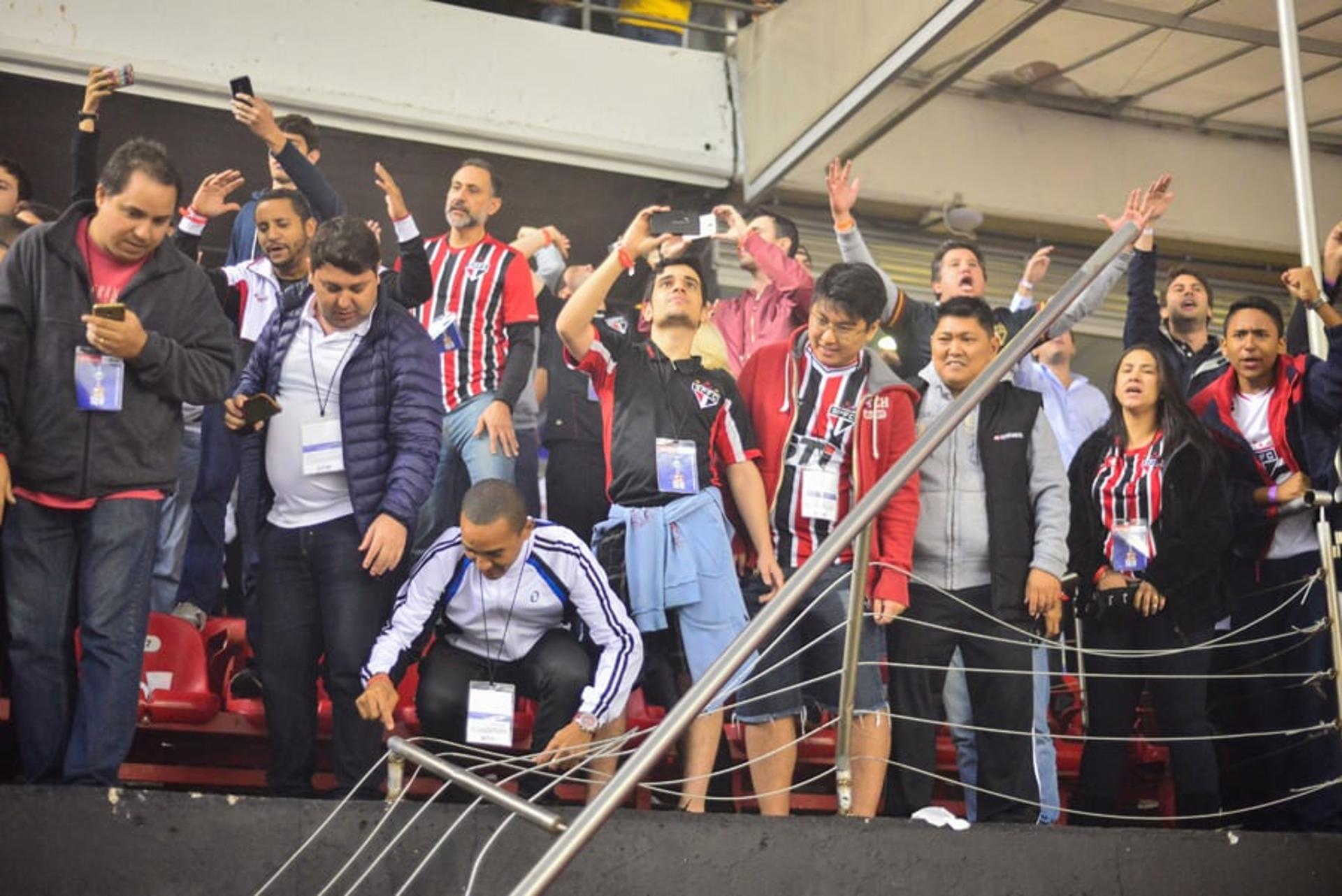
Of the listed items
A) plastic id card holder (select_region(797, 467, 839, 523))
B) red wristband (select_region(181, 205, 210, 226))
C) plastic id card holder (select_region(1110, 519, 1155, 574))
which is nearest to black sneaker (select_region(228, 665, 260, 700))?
red wristband (select_region(181, 205, 210, 226))

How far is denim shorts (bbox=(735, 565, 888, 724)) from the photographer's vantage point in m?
3.48

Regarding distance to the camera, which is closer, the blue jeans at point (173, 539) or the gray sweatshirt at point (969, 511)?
the gray sweatshirt at point (969, 511)

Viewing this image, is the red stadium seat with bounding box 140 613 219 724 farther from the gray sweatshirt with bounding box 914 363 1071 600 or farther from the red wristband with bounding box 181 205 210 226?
the gray sweatshirt with bounding box 914 363 1071 600

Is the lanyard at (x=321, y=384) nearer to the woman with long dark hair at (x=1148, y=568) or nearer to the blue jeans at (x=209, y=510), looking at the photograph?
the blue jeans at (x=209, y=510)

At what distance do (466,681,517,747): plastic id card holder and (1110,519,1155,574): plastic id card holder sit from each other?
1.54 meters

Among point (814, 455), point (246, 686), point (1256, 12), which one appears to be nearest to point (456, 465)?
point (246, 686)

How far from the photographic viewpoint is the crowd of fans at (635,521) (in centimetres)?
313

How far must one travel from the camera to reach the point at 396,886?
294cm

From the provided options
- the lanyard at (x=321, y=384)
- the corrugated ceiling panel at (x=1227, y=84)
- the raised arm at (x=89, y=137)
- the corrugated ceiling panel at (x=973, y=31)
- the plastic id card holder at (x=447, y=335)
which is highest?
the corrugated ceiling panel at (x=1227, y=84)

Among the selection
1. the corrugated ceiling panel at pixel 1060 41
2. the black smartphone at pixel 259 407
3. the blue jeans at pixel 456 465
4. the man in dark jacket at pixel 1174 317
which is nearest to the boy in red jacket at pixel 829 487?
the blue jeans at pixel 456 465

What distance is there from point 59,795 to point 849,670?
1498 mm

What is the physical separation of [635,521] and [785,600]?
1217 mm

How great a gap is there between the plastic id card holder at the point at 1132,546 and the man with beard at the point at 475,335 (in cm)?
162

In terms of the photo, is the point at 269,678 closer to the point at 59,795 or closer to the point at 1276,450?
the point at 59,795
